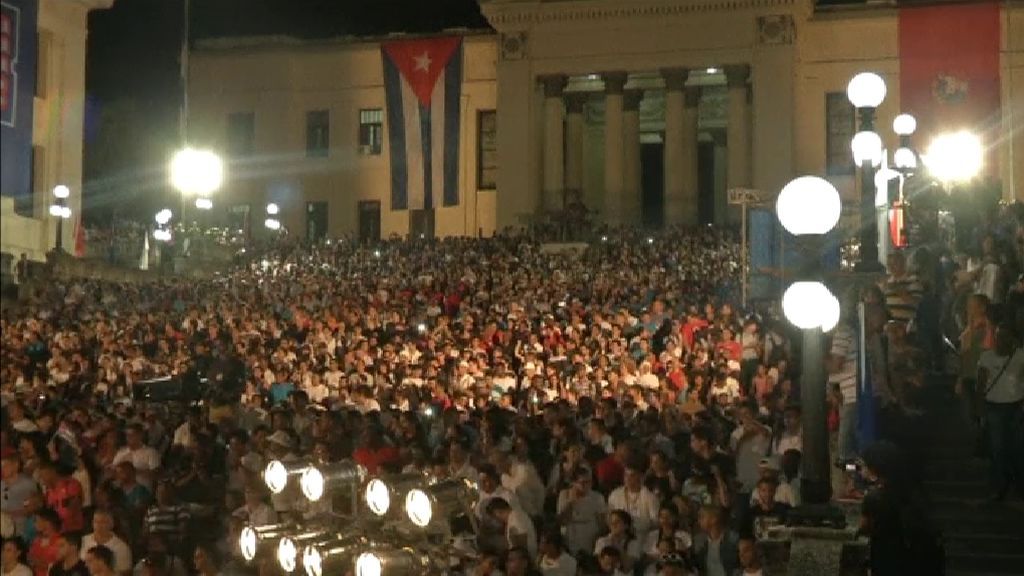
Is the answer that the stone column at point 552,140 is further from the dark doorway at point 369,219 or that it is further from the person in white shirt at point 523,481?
the person in white shirt at point 523,481

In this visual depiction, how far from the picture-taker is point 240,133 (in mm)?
52469

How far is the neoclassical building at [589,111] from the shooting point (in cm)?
4441

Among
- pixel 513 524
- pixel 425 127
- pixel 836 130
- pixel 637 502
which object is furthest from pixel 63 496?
pixel 836 130

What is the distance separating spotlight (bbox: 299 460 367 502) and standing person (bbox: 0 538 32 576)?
1.25 m

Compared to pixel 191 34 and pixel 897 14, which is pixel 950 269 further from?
pixel 191 34

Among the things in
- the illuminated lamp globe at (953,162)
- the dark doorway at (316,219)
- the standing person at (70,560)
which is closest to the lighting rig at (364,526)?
the standing person at (70,560)

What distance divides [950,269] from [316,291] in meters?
15.7

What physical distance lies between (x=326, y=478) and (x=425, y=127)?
34.9 meters

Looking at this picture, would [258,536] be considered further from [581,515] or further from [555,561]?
[581,515]

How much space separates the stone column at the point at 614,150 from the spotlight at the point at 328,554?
40.6 meters

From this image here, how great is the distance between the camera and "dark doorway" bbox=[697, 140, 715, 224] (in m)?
50.7

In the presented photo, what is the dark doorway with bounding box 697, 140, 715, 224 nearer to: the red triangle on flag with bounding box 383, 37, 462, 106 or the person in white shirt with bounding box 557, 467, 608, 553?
the red triangle on flag with bounding box 383, 37, 462, 106

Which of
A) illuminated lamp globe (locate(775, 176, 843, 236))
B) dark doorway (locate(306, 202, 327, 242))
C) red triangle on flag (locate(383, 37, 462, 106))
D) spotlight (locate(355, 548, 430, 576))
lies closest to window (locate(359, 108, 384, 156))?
dark doorway (locate(306, 202, 327, 242))

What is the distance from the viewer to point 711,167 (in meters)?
51.7
